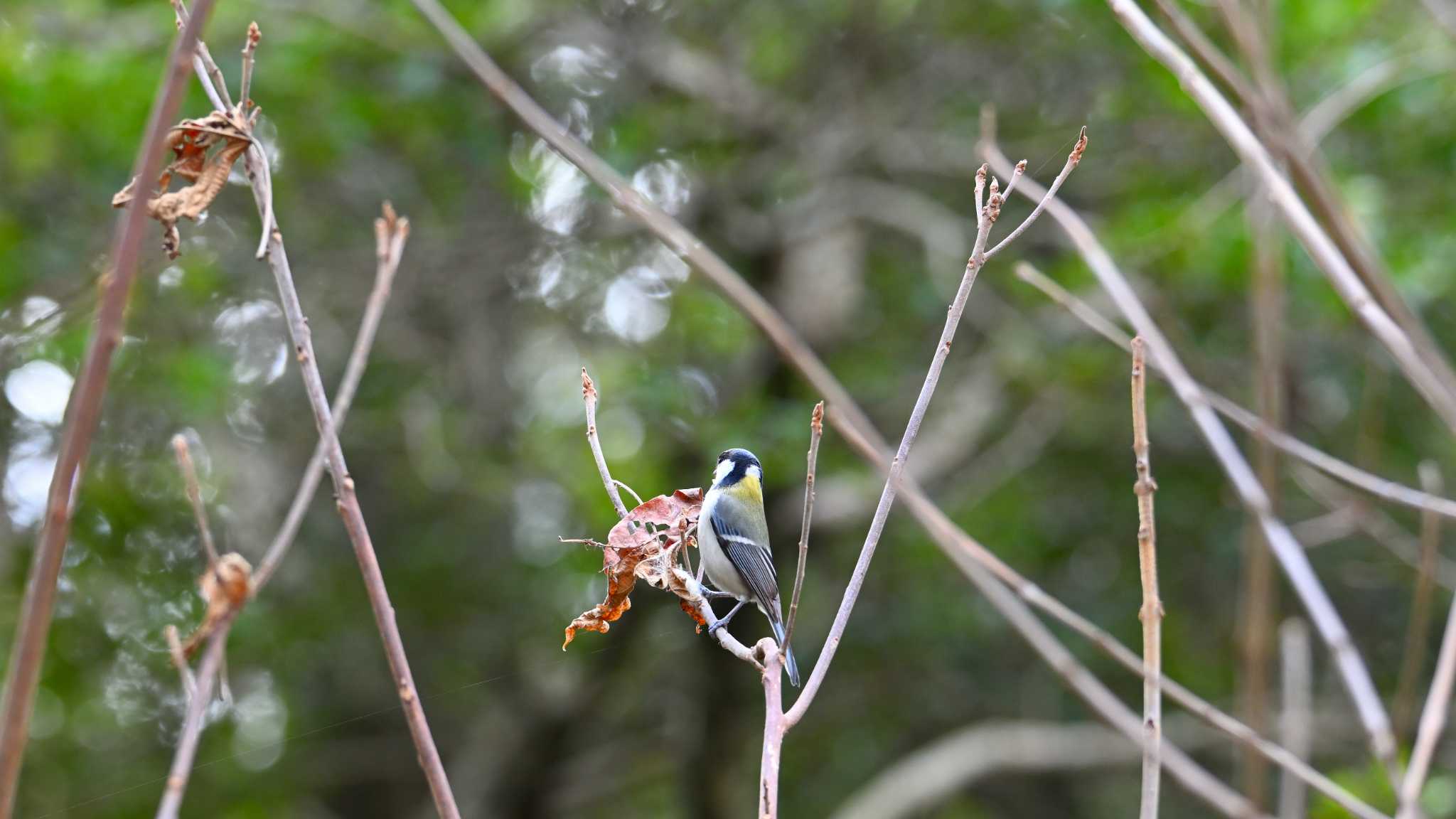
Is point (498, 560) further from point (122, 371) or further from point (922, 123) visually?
point (922, 123)

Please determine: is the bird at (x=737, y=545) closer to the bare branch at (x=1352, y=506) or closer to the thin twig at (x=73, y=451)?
the bare branch at (x=1352, y=506)

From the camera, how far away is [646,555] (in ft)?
4.99

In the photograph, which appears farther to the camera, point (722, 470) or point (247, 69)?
point (722, 470)

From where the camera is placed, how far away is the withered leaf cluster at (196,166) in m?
1.28

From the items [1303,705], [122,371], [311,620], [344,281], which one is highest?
[344,281]

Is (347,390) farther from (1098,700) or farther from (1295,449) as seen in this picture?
(1295,449)

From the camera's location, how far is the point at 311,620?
699 centimetres

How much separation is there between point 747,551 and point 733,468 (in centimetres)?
19

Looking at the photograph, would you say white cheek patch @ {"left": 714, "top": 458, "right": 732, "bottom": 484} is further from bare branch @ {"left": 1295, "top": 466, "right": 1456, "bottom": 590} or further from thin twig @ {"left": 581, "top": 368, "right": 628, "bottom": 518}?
bare branch @ {"left": 1295, "top": 466, "right": 1456, "bottom": 590}

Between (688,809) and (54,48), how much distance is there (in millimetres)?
4865

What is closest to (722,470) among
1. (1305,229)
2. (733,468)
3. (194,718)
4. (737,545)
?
(733,468)

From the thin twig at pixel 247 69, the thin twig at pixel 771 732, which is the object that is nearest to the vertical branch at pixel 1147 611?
the thin twig at pixel 771 732

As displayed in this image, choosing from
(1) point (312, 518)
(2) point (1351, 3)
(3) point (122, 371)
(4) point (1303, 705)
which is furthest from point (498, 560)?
(4) point (1303, 705)

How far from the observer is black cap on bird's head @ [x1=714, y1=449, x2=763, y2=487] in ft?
8.11
